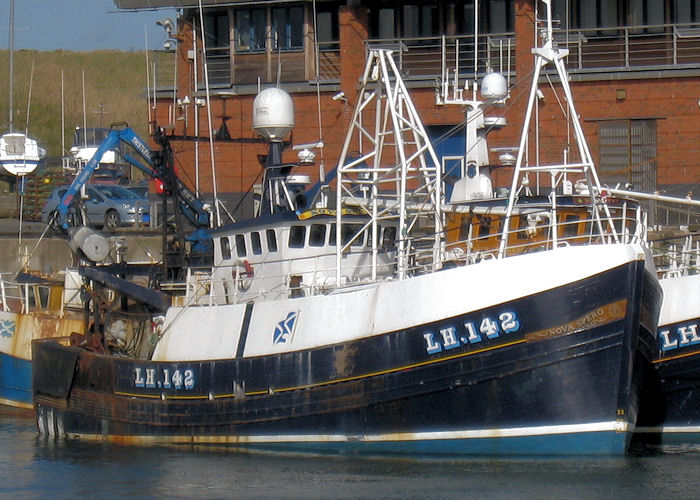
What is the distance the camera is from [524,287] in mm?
16969

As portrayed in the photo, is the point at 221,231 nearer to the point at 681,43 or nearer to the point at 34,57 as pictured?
the point at 681,43

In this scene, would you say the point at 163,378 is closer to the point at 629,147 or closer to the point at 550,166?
the point at 550,166

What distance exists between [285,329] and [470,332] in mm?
3254

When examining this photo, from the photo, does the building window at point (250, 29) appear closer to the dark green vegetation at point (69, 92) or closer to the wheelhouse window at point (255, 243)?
the wheelhouse window at point (255, 243)

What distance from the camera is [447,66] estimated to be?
117 feet

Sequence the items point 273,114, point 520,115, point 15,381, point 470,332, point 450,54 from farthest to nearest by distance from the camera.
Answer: point 450,54
point 520,115
point 15,381
point 273,114
point 470,332

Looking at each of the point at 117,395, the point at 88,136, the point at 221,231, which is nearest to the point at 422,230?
the point at 221,231

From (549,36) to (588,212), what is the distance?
358 centimetres

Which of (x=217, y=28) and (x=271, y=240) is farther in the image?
(x=217, y=28)

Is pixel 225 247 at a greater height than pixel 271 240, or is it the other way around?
pixel 271 240

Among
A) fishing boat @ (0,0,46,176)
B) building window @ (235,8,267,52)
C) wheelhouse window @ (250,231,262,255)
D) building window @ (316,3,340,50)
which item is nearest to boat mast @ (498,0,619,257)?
wheelhouse window @ (250,231,262,255)

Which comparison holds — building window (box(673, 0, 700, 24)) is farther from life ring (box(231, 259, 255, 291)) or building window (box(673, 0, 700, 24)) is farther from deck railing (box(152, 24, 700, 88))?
life ring (box(231, 259, 255, 291))

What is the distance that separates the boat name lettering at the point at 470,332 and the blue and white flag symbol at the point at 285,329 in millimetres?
2450

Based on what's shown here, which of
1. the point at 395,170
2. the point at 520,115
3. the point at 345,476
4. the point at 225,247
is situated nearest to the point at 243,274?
the point at 225,247
